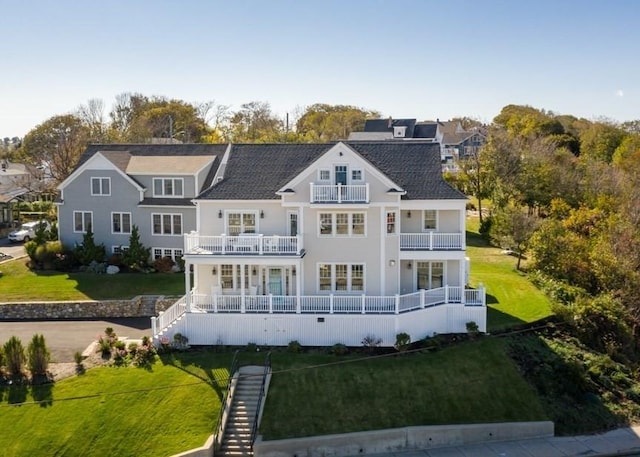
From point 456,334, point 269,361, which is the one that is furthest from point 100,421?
point 456,334

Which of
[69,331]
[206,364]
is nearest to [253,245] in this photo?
[206,364]

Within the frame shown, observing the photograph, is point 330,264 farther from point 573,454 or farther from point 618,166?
point 618,166

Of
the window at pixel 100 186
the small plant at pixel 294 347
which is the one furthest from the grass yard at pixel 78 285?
the small plant at pixel 294 347

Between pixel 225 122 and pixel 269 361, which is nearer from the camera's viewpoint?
pixel 269 361

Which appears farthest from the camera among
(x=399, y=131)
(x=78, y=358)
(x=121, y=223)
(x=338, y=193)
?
(x=399, y=131)

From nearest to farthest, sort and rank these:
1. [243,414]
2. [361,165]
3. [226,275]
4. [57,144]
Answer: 1. [243,414]
2. [361,165]
3. [226,275]
4. [57,144]

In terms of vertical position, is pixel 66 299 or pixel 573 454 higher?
pixel 66 299

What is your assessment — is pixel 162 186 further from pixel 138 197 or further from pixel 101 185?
pixel 101 185
